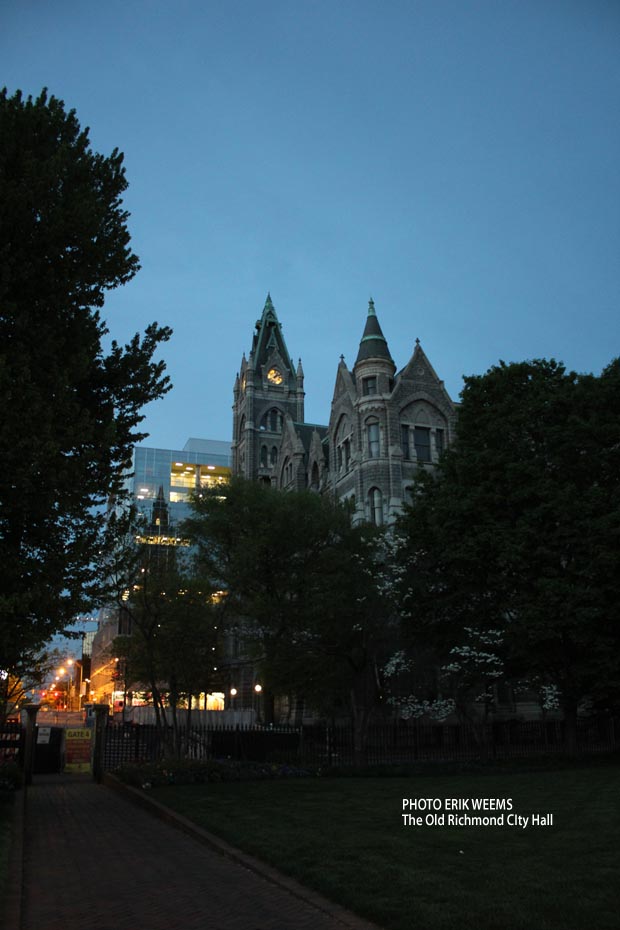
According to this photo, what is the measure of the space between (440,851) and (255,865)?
2.49 metres

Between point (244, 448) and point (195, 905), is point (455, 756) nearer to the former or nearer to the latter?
point (195, 905)

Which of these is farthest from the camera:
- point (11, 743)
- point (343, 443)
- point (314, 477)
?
point (314, 477)

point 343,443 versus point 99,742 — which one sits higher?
point 343,443

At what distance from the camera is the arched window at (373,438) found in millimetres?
51938

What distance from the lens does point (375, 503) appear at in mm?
50969

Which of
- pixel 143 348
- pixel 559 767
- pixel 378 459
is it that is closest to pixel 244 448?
pixel 378 459

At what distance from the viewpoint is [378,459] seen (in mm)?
51250

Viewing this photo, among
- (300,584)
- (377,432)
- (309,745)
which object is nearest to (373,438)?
(377,432)

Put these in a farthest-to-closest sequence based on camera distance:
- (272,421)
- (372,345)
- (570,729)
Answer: (272,421), (372,345), (570,729)

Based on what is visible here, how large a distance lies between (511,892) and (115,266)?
12.6 metres

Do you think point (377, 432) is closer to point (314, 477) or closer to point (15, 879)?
point (314, 477)

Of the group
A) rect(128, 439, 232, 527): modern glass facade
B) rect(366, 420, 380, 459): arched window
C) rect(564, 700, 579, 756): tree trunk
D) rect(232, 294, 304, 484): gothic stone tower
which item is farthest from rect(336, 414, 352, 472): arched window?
rect(128, 439, 232, 527): modern glass facade

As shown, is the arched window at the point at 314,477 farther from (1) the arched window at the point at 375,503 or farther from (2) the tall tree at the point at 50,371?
(2) the tall tree at the point at 50,371

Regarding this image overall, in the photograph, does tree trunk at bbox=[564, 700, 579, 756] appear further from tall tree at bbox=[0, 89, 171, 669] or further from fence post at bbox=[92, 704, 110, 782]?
tall tree at bbox=[0, 89, 171, 669]
